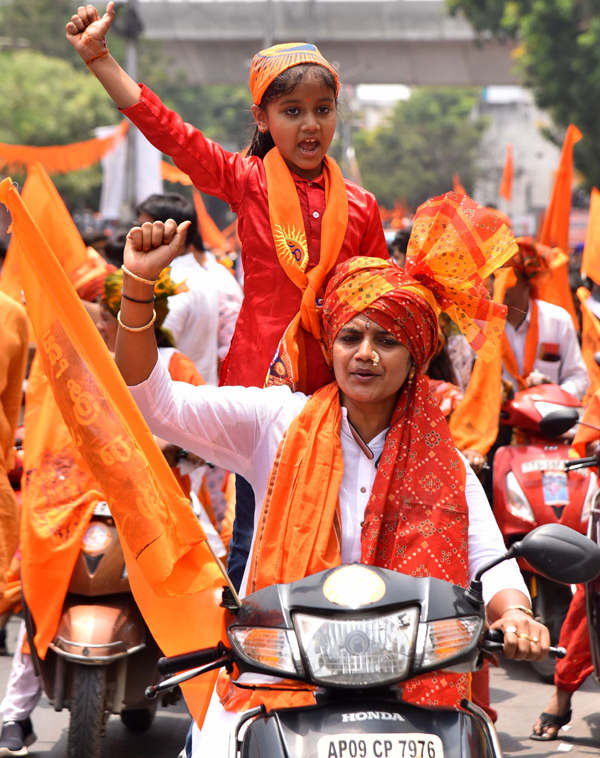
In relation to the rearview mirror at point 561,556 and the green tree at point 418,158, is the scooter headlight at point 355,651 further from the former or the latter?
the green tree at point 418,158

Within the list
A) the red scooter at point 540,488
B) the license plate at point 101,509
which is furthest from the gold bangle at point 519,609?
the red scooter at point 540,488

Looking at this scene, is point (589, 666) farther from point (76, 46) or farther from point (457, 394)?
point (76, 46)

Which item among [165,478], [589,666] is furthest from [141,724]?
[165,478]

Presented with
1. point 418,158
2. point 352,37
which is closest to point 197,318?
point 352,37

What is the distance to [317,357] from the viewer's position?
342 centimetres

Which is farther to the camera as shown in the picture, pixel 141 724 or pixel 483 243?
pixel 141 724

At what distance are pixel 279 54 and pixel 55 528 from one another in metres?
2.02

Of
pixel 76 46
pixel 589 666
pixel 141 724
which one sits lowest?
pixel 141 724

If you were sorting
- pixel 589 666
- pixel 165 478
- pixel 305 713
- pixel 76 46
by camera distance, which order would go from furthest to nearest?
pixel 589 666 → pixel 76 46 → pixel 165 478 → pixel 305 713

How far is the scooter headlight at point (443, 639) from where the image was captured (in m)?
2.05

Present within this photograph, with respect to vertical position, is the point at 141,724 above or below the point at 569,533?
below

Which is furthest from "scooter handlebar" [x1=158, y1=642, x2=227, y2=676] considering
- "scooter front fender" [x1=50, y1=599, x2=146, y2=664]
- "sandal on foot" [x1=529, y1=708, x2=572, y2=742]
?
"sandal on foot" [x1=529, y1=708, x2=572, y2=742]

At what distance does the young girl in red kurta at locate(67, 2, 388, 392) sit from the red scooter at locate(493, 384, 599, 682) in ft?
8.49

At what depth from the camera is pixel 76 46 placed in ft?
10.4
